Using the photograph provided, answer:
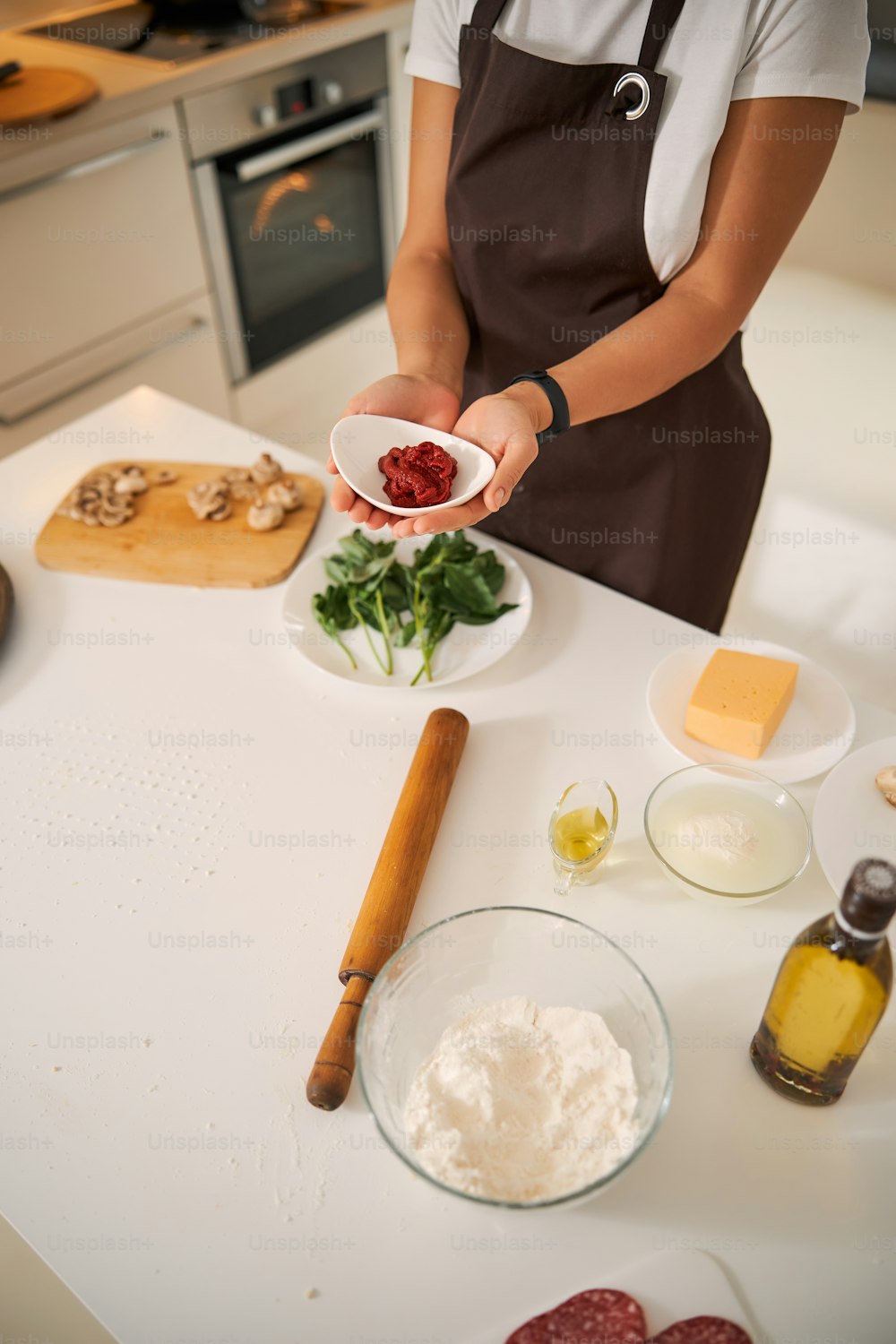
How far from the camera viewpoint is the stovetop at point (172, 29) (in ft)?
7.51

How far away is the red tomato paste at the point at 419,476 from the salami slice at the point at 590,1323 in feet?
2.21

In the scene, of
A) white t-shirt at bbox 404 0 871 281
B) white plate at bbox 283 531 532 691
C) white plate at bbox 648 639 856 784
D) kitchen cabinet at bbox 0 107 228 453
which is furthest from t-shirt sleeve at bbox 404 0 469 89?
kitchen cabinet at bbox 0 107 228 453

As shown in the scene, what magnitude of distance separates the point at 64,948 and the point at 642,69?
3.45 ft

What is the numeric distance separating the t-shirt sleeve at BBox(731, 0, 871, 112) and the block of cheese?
0.55 meters

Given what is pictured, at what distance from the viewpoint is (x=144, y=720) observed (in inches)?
40.8

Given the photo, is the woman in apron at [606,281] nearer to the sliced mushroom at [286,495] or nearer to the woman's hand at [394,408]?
the woman's hand at [394,408]

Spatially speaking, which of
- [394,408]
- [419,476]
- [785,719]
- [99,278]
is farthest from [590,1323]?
[99,278]

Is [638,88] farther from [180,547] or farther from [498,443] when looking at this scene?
[180,547]

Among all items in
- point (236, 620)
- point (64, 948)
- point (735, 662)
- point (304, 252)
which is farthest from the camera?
point (304, 252)

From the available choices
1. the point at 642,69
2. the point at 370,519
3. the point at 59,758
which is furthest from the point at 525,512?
the point at 59,758

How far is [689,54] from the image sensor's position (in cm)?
102

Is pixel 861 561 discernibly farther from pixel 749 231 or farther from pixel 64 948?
pixel 64 948

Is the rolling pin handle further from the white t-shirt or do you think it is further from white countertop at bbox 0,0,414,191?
white countertop at bbox 0,0,414,191

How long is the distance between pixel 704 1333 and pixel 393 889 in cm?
38
